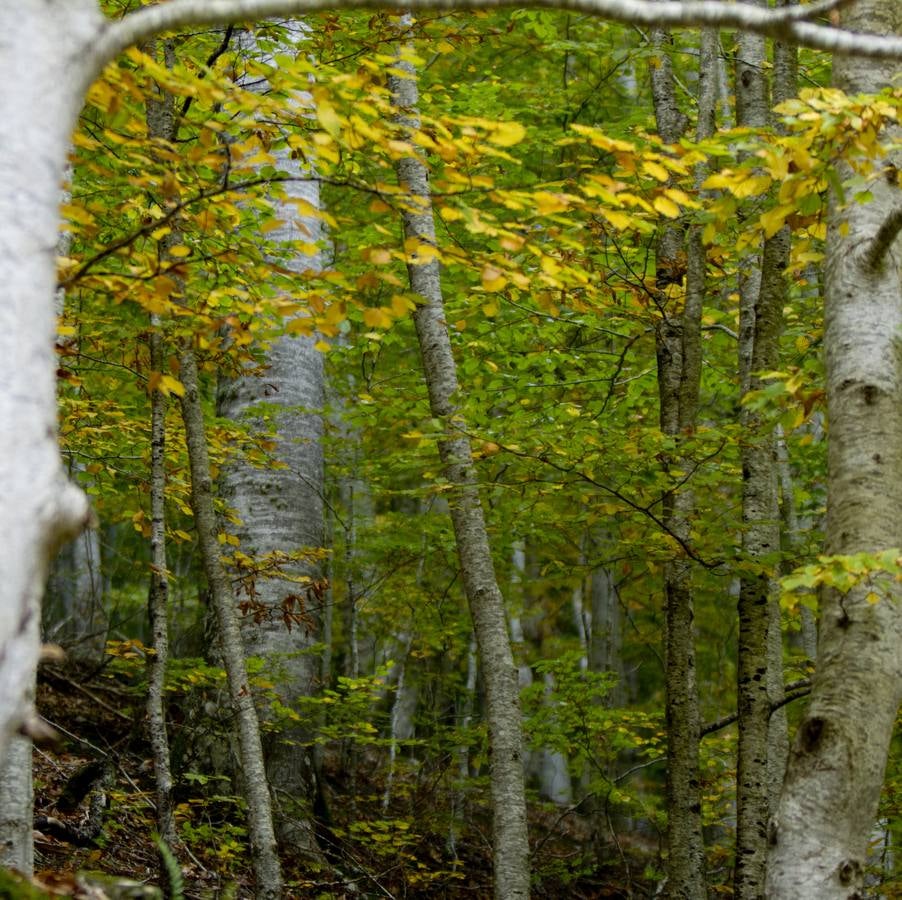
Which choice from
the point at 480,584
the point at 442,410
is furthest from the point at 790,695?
the point at 442,410

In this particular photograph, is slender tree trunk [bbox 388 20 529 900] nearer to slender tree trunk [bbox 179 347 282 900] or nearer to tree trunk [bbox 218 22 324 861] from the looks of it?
slender tree trunk [bbox 179 347 282 900]

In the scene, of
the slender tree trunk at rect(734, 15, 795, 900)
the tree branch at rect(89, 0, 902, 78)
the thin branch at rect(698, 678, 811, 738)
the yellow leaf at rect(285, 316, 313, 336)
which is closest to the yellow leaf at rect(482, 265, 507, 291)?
the yellow leaf at rect(285, 316, 313, 336)

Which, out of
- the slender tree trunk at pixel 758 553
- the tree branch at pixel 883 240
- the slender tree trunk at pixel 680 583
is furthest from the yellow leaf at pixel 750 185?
the slender tree trunk at pixel 680 583

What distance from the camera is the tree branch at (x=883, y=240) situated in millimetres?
3229

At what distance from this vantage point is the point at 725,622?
1475 cm

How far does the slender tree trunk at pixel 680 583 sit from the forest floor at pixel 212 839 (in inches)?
84.3

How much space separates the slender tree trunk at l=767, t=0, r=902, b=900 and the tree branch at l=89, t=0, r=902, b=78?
0.91 m

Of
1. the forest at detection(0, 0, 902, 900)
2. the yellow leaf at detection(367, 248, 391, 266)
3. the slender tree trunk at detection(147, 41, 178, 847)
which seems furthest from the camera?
the slender tree trunk at detection(147, 41, 178, 847)

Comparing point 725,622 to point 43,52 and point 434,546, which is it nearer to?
point 434,546

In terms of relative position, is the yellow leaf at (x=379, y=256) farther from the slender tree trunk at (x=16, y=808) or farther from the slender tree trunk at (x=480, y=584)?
the slender tree trunk at (x=16, y=808)

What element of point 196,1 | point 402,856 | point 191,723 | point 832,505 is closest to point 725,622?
point 402,856

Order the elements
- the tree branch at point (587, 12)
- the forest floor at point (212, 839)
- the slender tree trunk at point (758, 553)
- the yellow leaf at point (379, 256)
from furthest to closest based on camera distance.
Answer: the forest floor at point (212, 839) < the slender tree trunk at point (758, 553) < the yellow leaf at point (379, 256) < the tree branch at point (587, 12)

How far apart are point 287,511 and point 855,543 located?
5.45 metres

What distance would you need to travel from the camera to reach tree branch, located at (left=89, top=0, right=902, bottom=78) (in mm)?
2150
